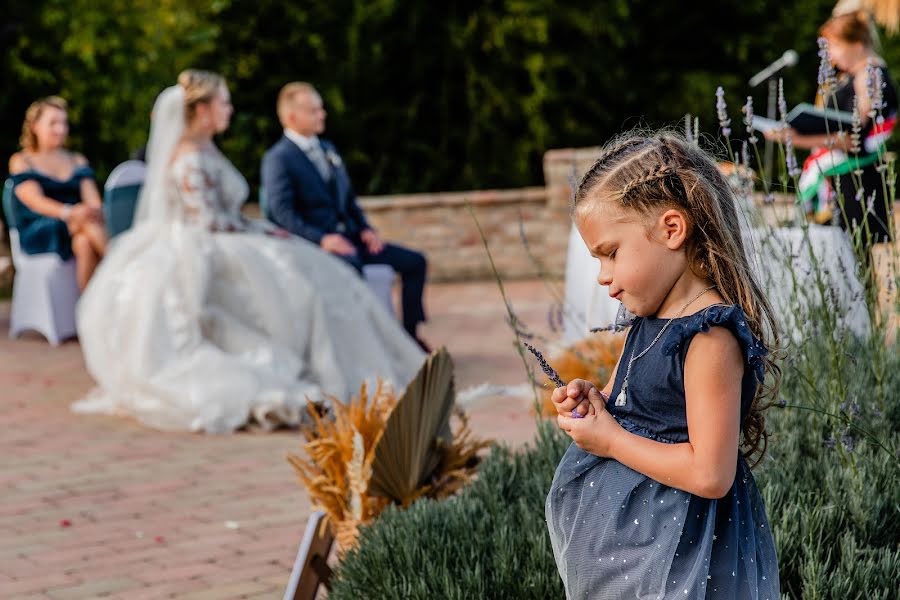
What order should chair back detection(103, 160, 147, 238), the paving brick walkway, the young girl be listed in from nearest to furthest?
1. the young girl
2. the paving brick walkway
3. chair back detection(103, 160, 147, 238)

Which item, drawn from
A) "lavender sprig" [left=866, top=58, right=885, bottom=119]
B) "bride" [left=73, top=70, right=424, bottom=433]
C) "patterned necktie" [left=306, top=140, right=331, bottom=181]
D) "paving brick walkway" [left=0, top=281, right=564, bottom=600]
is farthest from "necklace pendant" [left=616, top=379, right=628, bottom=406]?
"patterned necktie" [left=306, top=140, right=331, bottom=181]

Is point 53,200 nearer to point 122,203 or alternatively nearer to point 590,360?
point 122,203

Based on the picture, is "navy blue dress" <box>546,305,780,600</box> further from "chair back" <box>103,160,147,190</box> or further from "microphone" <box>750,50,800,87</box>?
"chair back" <box>103,160,147,190</box>

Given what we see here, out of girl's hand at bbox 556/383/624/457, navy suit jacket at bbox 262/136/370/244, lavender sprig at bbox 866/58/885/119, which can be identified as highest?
lavender sprig at bbox 866/58/885/119

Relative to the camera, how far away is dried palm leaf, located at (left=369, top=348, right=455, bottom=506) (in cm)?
336

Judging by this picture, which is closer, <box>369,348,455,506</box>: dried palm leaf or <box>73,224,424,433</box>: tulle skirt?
<box>369,348,455,506</box>: dried palm leaf

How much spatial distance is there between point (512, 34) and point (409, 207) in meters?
2.41

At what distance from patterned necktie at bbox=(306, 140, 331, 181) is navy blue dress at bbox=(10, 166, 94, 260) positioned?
253 cm

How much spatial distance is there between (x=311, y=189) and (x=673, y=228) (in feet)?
18.5

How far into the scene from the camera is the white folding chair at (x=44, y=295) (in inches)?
343

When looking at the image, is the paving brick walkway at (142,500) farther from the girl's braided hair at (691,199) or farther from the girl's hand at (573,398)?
the girl's braided hair at (691,199)

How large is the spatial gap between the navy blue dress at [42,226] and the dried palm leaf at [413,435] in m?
6.17

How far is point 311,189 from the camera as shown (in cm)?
739

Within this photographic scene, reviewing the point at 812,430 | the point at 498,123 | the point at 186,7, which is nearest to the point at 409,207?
the point at 498,123
